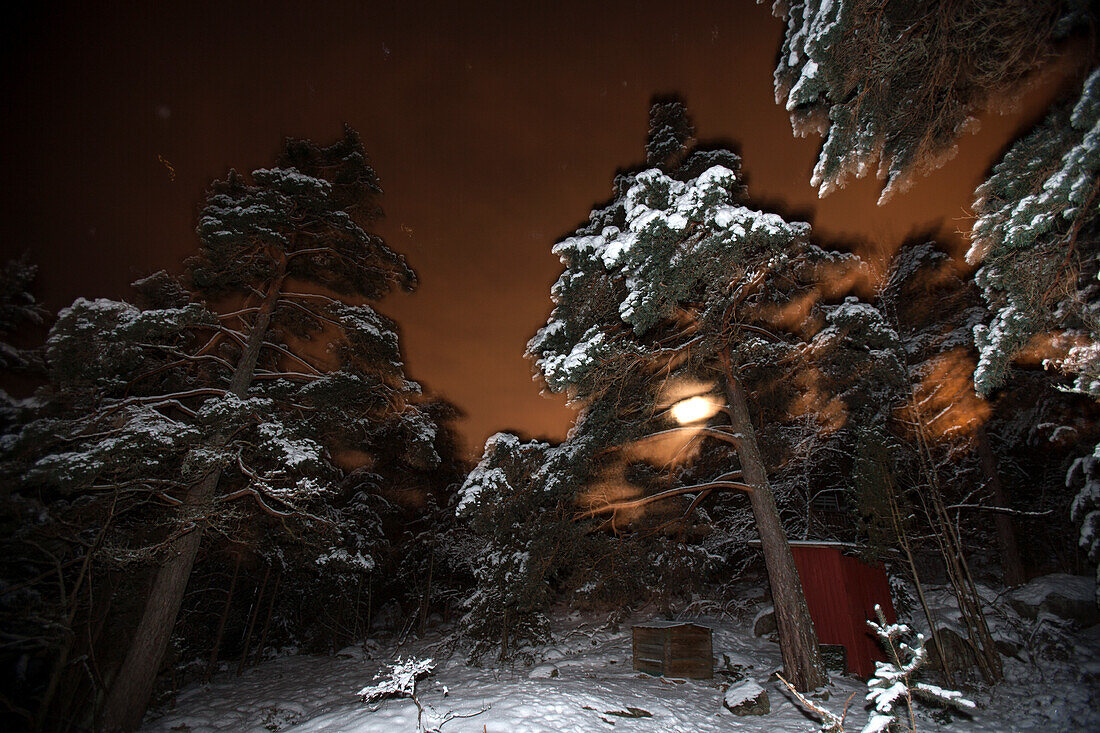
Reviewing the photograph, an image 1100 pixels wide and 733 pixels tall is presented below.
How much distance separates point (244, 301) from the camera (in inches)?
486

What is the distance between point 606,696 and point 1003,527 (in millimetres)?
16768

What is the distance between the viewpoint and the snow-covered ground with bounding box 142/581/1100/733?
6.53 metres

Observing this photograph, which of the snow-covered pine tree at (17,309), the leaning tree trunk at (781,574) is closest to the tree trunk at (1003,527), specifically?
the leaning tree trunk at (781,574)

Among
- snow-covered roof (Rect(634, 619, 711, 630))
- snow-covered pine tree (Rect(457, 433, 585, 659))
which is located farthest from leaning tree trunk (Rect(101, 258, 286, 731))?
snow-covered roof (Rect(634, 619, 711, 630))

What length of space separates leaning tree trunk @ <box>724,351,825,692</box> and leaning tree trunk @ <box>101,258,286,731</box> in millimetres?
11062

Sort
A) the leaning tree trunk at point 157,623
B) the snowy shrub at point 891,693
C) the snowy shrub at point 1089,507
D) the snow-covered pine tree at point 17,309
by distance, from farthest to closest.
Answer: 1. the leaning tree trunk at point 157,623
2. the snowy shrub at point 1089,507
3. the snow-covered pine tree at point 17,309
4. the snowy shrub at point 891,693

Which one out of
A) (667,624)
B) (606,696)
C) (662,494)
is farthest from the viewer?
(667,624)

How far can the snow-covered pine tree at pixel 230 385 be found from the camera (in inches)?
317

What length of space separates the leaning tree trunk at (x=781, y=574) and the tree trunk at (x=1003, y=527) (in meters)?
11.9

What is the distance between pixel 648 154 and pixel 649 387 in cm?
671

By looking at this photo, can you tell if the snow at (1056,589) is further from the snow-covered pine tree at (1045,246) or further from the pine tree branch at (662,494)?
the snow-covered pine tree at (1045,246)

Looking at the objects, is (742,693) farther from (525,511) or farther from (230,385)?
(230,385)

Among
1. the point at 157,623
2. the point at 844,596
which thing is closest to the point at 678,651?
the point at 844,596

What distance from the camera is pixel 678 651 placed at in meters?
11.0
